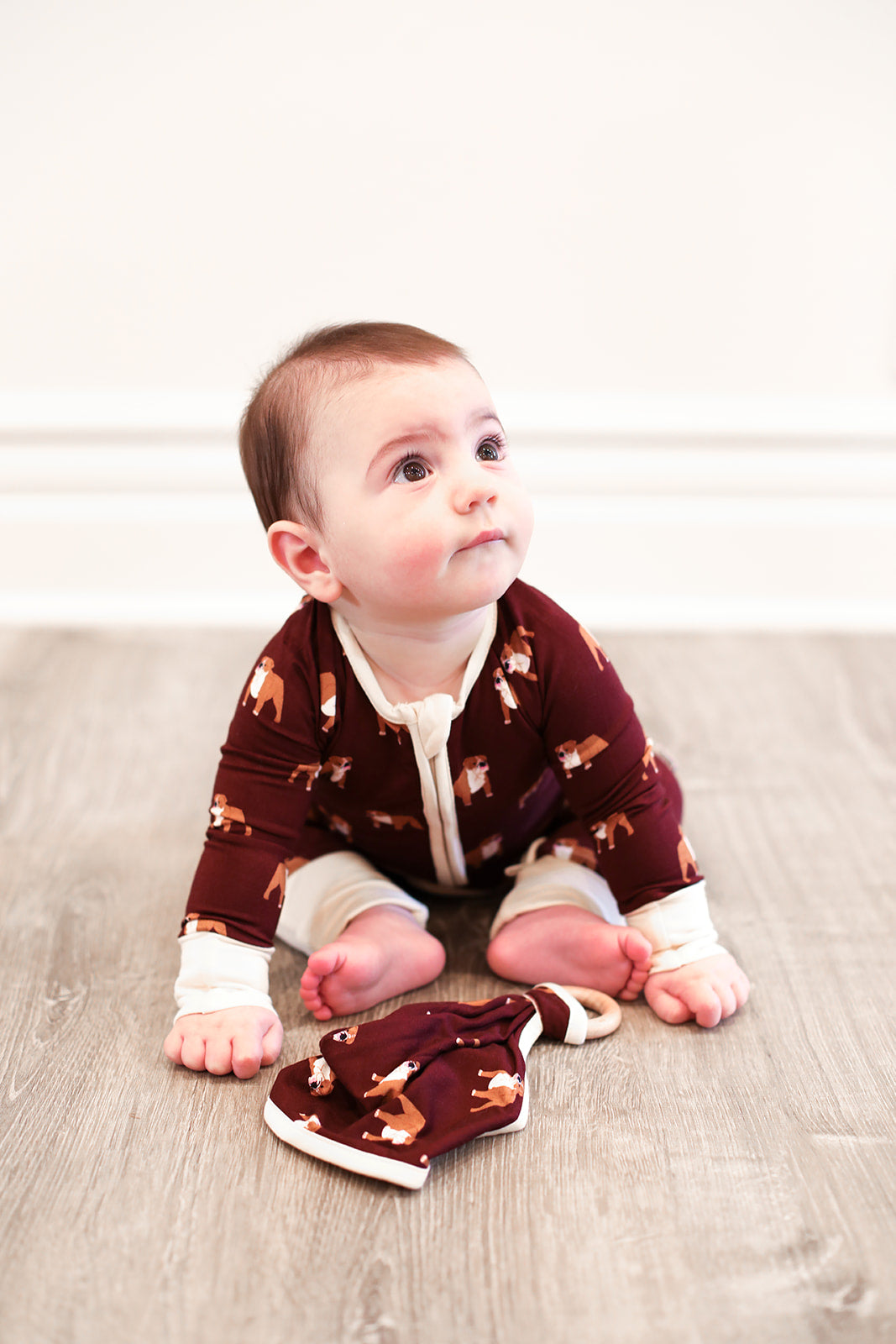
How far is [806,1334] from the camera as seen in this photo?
25.5 inches

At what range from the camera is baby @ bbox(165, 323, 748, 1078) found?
850mm

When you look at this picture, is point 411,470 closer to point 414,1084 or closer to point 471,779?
point 471,779

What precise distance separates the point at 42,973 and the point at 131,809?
0.96 feet

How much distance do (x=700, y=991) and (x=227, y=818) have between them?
38cm

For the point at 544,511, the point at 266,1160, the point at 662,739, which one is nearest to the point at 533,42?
the point at 544,511

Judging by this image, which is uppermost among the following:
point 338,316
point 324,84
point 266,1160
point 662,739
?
point 324,84

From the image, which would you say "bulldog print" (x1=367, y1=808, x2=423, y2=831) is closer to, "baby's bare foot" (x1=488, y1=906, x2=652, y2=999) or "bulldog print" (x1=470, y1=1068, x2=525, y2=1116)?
"baby's bare foot" (x1=488, y1=906, x2=652, y2=999)

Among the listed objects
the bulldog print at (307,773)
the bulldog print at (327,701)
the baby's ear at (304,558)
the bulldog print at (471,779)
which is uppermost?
the baby's ear at (304,558)

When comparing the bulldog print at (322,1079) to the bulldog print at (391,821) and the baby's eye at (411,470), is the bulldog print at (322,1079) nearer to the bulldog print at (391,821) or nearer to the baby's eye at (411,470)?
the bulldog print at (391,821)

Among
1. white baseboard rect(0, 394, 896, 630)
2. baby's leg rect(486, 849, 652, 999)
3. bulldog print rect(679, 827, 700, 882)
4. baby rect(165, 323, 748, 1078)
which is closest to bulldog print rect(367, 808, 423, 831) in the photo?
baby rect(165, 323, 748, 1078)

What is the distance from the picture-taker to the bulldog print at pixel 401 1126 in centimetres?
76

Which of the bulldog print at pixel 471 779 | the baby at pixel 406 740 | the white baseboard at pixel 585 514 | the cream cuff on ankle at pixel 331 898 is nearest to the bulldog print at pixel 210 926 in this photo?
the baby at pixel 406 740

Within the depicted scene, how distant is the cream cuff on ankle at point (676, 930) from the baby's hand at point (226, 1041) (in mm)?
290

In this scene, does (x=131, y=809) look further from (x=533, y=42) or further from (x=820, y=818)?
(x=533, y=42)
